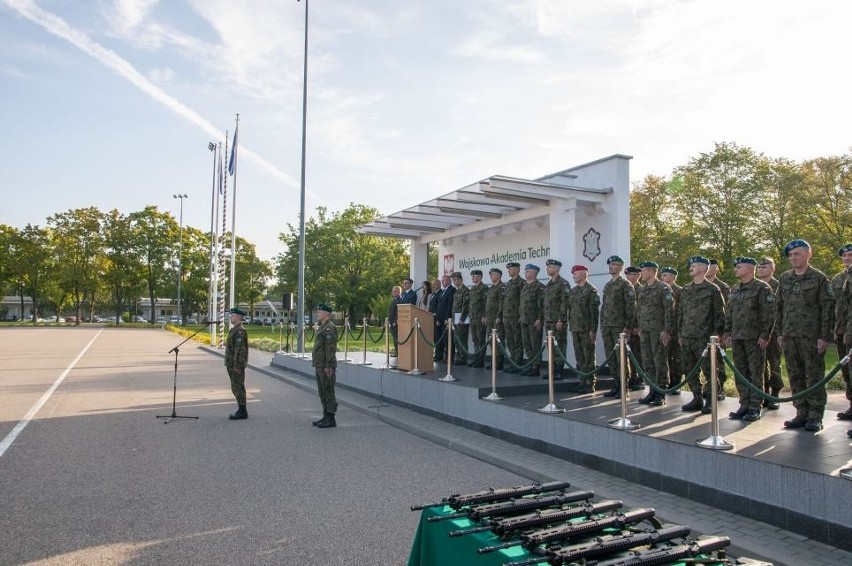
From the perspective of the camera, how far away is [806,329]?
21.5 ft

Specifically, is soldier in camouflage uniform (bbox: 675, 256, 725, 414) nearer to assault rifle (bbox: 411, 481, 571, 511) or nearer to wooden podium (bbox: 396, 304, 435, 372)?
assault rifle (bbox: 411, 481, 571, 511)

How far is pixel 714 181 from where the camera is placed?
122ft

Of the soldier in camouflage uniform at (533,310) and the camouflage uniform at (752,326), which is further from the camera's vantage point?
the soldier in camouflage uniform at (533,310)

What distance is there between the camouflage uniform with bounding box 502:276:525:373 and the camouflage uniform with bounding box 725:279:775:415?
4.64 meters

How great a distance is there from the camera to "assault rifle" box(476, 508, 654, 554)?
9.32ft

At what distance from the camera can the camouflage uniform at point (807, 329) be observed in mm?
6480

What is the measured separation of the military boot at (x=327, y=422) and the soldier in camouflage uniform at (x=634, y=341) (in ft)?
16.2

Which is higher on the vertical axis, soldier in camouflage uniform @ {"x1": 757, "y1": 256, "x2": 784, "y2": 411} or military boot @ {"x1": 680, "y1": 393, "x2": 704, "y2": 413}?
soldier in camouflage uniform @ {"x1": 757, "y1": 256, "x2": 784, "y2": 411}

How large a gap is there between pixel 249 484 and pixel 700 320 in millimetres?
5967

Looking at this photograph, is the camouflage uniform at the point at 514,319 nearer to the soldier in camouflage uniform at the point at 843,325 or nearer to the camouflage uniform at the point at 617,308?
the camouflage uniform at the point at 617,308

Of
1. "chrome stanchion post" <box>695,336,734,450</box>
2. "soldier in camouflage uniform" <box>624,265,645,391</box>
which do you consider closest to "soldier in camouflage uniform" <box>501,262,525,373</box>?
"soldier in camouflage uniform" <box>624,265,645,391</box>

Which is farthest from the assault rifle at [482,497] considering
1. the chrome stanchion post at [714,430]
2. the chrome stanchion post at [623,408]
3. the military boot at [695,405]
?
the military boot at [695,405]

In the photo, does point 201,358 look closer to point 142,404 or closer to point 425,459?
point 142,404

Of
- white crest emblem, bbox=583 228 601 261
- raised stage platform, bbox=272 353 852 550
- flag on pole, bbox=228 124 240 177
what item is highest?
flag on pole, bbox=228 124 240 177
